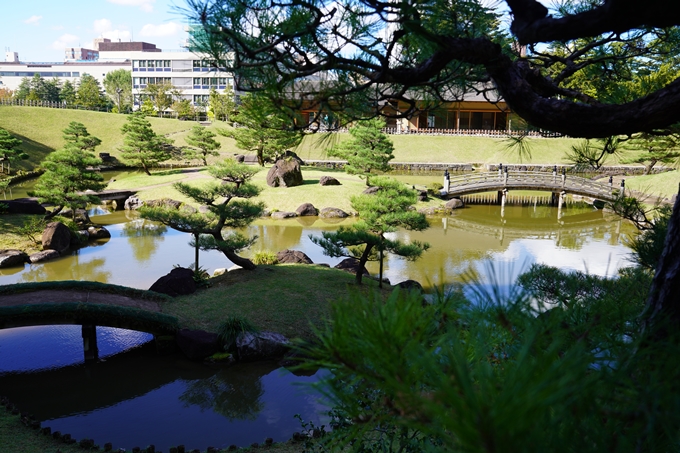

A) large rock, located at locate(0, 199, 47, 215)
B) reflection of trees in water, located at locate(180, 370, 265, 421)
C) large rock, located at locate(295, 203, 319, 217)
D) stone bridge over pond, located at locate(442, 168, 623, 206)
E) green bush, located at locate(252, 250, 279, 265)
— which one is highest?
stone bridge over pond, located at locate(442, 168, 623, 206)

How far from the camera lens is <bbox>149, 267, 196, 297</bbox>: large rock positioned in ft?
29.4

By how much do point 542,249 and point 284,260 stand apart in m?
7.44

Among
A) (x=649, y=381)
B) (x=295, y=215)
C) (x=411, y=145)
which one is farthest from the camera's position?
(x=411, y=145)

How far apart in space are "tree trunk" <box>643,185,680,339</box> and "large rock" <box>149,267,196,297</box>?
27.1 feet

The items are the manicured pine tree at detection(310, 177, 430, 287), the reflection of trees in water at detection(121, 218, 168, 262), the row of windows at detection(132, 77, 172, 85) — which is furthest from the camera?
the row of windows at detection(132, 77, 172, 85)

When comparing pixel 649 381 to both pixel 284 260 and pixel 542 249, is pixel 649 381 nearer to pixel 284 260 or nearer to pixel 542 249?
pixel 284 260

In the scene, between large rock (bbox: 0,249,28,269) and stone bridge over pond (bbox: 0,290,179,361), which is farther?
large rock (bbox: 0,249,28,269)

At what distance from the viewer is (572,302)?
1671 mm

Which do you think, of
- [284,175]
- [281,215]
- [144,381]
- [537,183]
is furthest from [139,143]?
[144,381]

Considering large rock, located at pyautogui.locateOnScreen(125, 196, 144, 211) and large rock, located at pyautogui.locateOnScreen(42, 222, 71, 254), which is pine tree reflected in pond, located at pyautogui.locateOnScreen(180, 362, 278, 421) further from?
large rock, located at pyautogui.locateOnScreen(125, 196, 144, 211)

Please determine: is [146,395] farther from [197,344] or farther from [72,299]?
[72,299]

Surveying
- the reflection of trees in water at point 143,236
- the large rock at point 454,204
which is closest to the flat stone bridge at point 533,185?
the large rock at point 454,204

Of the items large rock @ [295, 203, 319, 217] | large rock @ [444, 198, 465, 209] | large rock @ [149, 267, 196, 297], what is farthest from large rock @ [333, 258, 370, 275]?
large rock @ [444, 198, 465, 209]

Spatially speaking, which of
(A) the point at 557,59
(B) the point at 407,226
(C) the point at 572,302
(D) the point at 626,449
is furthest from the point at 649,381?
(B) the point at 407,226
